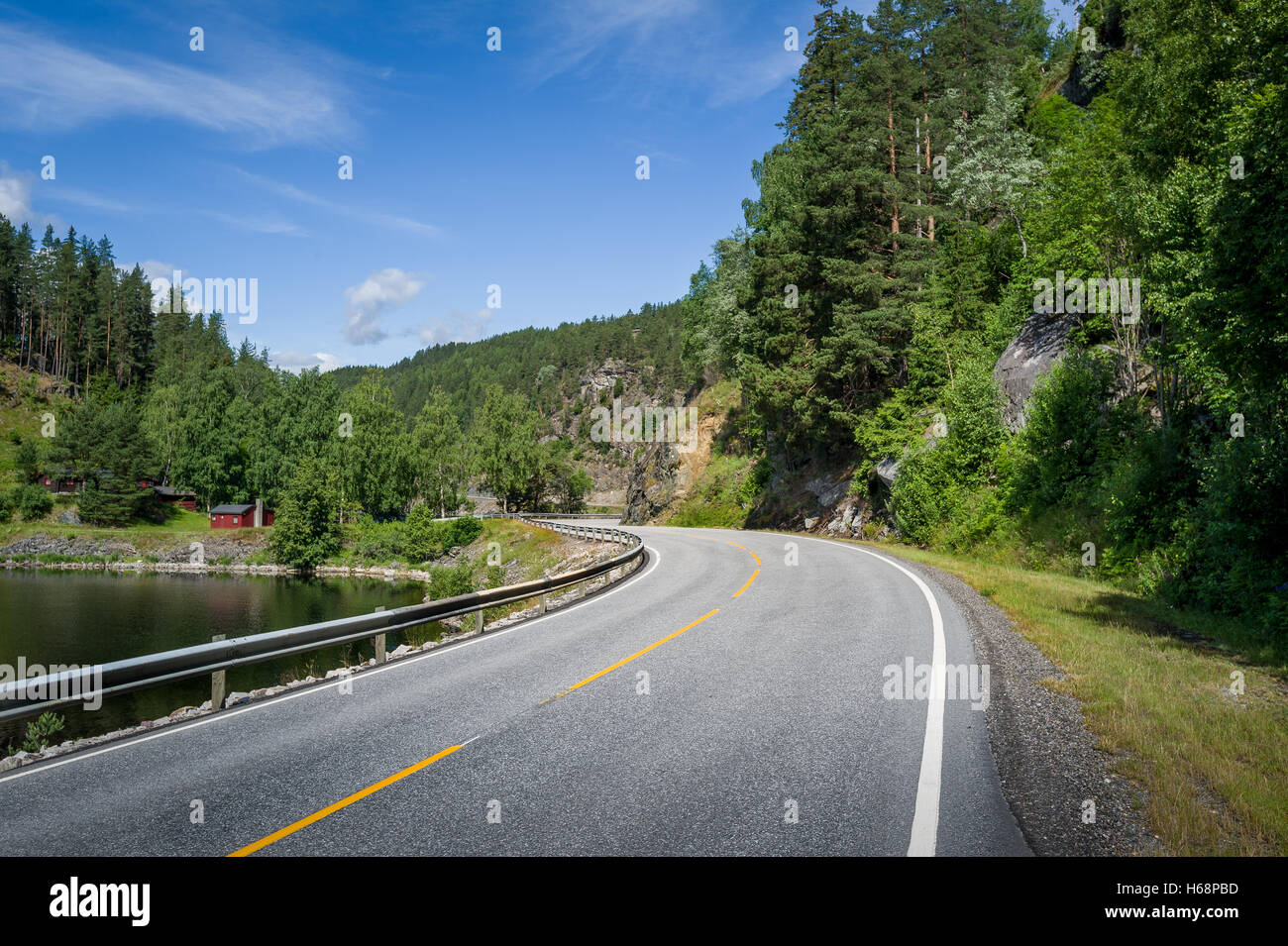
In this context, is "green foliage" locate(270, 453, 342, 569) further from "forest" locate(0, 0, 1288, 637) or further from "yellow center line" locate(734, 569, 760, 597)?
"yellow center line" locate(734, 569, 760, 597)

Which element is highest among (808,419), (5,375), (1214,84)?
(5,375)

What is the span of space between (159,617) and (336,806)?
40.4m

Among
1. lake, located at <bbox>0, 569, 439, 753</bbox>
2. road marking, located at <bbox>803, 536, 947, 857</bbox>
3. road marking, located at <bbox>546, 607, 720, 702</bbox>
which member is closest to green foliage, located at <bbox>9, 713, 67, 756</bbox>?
lake, located at <bbox>0, 569, 439, 753</bbox>

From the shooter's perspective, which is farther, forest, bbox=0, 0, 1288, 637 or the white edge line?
forest, bbox=0, 0, 1288, 637

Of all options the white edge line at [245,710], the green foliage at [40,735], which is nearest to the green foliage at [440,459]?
the green foliage at [40,735]

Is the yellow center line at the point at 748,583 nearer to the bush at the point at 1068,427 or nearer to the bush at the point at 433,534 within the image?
the bush at the point at 1068,427

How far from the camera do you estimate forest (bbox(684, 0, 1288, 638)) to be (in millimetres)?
11891

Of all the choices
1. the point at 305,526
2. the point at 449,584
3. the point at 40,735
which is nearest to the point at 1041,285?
the point at 449,584

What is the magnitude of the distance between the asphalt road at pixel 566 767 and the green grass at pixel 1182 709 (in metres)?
1.14

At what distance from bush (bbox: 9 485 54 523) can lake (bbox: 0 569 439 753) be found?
56.1ft

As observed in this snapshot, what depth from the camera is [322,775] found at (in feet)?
17.1
